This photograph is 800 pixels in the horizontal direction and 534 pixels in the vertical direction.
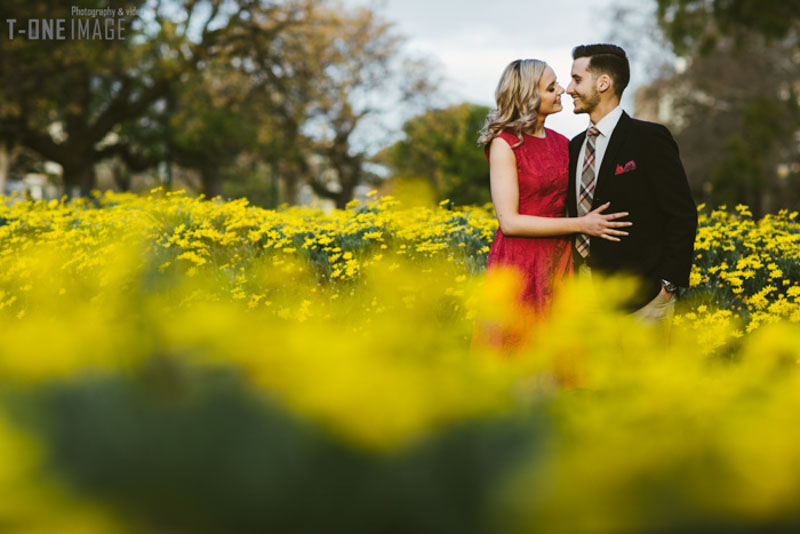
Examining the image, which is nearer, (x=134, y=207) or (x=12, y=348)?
(x=12, y=348)

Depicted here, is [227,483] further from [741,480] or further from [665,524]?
[741,480]

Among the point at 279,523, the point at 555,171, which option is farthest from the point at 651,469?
the point at 555,171

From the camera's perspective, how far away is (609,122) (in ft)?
10.5

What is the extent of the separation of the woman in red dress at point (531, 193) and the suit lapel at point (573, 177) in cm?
3

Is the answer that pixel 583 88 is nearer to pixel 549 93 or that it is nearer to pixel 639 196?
pixel 549 93

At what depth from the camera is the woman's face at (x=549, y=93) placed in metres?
3.09

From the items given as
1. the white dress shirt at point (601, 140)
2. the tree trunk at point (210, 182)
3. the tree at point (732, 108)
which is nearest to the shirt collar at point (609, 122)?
the white dress shirt at point (601, 140)

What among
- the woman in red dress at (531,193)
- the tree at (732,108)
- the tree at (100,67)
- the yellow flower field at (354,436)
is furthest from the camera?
the tree at (732,108)

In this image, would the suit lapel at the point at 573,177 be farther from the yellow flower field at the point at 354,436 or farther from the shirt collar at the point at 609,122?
the yellow flower field at the point at 354,436

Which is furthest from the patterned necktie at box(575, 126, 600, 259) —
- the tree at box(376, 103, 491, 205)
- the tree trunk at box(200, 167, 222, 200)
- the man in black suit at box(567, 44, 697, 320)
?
the tree trunk at box(200, 167, 222, 200)

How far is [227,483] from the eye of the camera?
72 centimetres

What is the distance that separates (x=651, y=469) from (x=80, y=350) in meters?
0.89

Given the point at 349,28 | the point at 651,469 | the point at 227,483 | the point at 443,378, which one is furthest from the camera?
the point at 349,28

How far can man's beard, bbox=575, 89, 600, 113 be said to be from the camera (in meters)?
3.22
